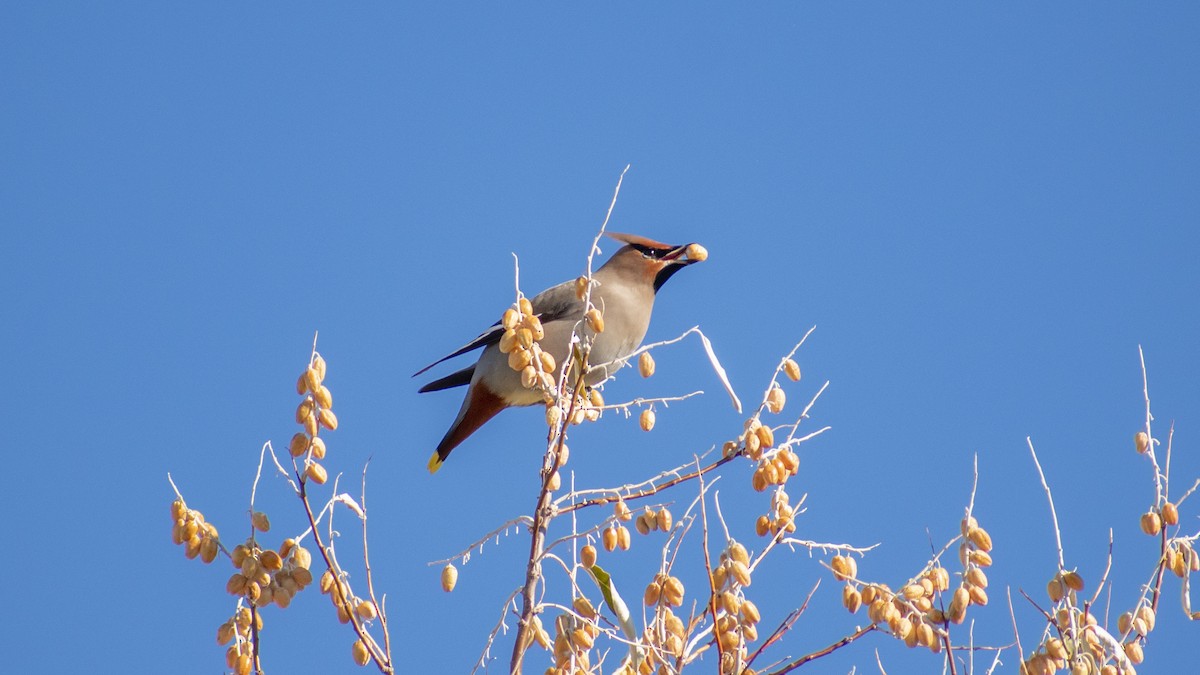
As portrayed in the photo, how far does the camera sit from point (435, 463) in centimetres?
478

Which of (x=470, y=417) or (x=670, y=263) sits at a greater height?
(x=670, y=263)

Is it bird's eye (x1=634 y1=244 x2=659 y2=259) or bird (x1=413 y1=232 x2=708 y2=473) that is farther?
bird's eye (x1=634 y1=244 x2=659 y2=259)

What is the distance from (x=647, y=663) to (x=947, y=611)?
19.2 inches

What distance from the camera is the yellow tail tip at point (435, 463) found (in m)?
4.76

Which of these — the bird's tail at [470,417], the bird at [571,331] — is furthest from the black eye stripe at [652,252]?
the bird's tail at [470,417]

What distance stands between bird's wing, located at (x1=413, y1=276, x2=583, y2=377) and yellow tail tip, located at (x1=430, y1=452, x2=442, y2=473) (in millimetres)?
364

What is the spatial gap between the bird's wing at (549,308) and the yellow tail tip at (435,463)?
0.36m

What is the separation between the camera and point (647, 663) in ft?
7.78

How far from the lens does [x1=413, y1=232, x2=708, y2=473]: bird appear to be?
4.61 metres

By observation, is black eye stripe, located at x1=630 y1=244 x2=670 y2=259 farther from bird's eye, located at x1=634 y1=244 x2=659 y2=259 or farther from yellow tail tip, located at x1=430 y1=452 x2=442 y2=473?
yellow tail tip, located at x1=430 y1=452 x2=442 y2=473

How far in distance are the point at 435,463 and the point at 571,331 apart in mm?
636

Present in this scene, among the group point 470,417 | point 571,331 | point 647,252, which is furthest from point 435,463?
point 647,252

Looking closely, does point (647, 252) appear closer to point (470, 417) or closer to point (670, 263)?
point (670, 263)

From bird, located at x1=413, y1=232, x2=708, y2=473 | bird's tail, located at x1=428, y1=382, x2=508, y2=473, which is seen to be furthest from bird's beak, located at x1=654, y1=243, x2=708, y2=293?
bird's tail, located at x1=428, y1=382, x2=508, y2=473
